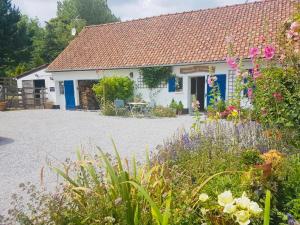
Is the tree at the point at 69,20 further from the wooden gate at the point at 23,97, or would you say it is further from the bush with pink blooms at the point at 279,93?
the bush with pink blooms at the point at 279,93

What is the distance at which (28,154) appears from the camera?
7547 mm

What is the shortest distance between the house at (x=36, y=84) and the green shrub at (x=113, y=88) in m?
7.07

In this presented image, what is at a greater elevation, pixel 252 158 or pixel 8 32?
pixel 8 32

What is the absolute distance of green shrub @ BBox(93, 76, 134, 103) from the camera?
1656cm

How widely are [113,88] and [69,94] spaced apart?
525 cm

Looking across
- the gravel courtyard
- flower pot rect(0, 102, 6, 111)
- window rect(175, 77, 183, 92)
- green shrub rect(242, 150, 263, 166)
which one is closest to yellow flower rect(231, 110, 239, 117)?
the gravel courtyard

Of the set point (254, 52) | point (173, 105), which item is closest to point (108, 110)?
point (173, 105)

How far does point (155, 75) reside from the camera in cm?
1638

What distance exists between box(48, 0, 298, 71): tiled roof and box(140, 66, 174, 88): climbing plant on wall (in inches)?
13.3

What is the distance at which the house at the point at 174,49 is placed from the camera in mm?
14914

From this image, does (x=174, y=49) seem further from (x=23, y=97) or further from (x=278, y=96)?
(x=23, y=97)

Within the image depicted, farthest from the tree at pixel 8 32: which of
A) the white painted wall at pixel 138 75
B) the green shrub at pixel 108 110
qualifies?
the green shrub at pixel 108 110

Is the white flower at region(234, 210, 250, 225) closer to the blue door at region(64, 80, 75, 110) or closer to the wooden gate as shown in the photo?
the blue door at region(64, 80, 75, 110)

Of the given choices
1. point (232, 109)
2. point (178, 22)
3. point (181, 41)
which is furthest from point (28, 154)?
point (178, 22)
